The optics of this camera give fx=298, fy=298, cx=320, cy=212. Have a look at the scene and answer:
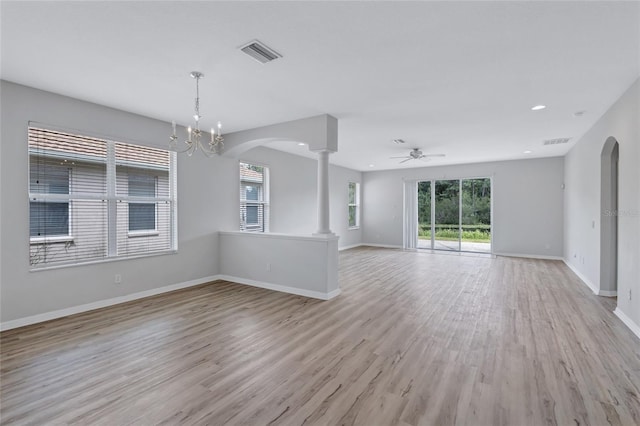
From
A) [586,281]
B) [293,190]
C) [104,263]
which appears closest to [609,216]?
[586,281]

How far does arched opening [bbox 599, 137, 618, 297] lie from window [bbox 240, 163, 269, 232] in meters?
5.98

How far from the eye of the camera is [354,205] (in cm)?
1065

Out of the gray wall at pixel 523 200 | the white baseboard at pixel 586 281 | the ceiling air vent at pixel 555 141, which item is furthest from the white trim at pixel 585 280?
the ceiling air vent at pixel 555 141

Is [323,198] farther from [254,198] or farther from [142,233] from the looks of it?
[142,233]

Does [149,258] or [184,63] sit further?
[149,258]

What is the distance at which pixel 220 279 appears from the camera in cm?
564

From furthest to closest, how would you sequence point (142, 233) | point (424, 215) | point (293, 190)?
point (424, 215), point (293, 190), point (142, 233)

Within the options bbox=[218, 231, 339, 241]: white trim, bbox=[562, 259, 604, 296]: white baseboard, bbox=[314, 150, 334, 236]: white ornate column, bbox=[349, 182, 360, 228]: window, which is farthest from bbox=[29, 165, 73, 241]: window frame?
bbox=[349, 182, 360, 228]: window

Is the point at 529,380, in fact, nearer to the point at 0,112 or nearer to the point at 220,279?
the point at 220,279

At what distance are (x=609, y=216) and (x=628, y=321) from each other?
1.79 meters

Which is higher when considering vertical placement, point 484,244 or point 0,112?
point 0,112

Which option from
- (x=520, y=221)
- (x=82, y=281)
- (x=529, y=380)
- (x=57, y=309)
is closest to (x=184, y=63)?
(x=82, y=281)

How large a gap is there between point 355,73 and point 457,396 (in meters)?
2.99

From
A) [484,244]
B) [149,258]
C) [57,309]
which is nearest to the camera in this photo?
[57,309]
